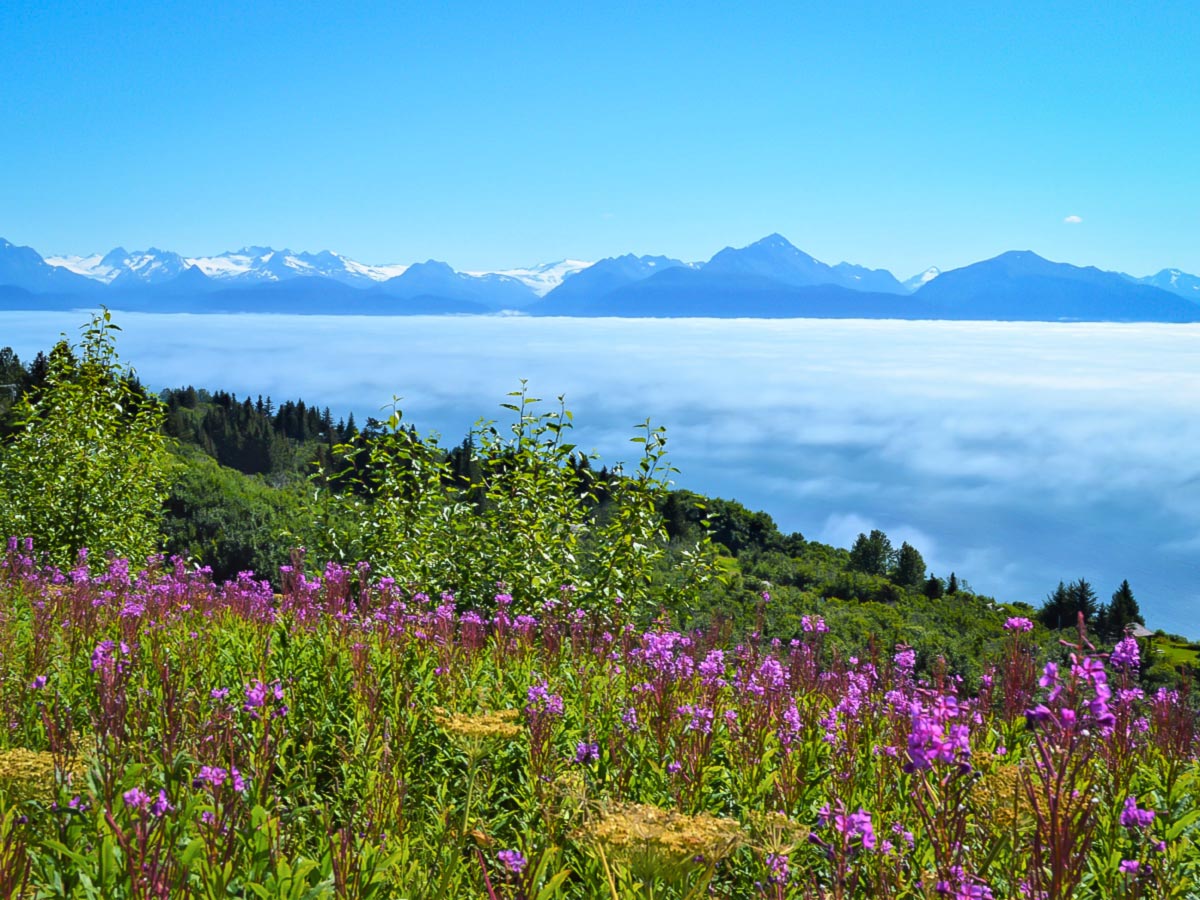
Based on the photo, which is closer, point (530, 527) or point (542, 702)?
point (542, 702)

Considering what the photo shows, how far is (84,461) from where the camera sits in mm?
13039

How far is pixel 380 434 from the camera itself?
36.4ft

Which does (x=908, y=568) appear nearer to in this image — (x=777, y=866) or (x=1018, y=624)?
(x=1018, y=624)

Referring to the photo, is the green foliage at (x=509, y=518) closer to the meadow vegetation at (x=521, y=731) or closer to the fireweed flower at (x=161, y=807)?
the meadow vegetation at (x=521, y=731)

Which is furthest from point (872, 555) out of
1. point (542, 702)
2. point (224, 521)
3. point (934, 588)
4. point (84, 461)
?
point (542, 702)

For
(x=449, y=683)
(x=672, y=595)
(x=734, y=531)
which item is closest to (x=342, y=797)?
(x=449, y=683)

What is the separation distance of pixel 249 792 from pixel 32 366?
8652cm

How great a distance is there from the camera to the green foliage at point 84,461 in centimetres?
1298

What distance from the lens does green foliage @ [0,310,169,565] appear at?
511 inches

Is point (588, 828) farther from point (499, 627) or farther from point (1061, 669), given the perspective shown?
point (499, 627)

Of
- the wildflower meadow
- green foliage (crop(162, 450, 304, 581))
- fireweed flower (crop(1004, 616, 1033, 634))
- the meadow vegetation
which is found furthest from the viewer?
green foliage (crop(162, 450, 304, 581))

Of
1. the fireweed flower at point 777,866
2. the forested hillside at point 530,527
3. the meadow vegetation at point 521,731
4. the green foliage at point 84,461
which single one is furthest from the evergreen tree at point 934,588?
the fireweed flower at point 777,866

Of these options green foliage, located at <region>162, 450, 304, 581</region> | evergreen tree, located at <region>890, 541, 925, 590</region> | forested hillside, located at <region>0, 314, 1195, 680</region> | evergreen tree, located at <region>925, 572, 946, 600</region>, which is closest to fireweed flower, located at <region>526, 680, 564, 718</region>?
forested hillside, located at <region>0, 314, 1195, 680</region>

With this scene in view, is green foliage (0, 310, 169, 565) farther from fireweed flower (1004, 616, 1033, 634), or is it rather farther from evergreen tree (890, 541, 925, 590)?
evergreen tree (890, 541, 925, 590)
